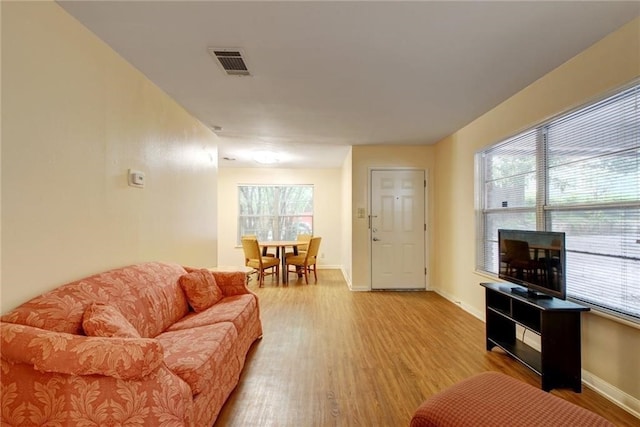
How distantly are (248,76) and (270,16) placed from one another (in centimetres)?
80

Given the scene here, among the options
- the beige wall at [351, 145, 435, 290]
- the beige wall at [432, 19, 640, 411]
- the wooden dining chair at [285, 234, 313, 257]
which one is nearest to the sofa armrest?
the beige wall at [432, 19, 640, 411]

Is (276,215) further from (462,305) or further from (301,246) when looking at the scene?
(462,305)

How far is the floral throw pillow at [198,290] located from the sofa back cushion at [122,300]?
0.05 metres

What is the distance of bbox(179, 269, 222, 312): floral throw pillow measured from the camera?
255 cm

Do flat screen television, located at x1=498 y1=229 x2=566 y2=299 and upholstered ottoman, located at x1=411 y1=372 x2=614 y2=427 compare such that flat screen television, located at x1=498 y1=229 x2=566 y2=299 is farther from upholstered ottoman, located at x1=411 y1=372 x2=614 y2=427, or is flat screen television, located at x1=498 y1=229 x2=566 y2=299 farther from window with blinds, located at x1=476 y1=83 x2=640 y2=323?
upholstered ottoman, located at x1=411 y1=372 x2=614 y2=427

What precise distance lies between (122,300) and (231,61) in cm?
186

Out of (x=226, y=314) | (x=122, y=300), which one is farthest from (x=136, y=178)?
(x=226, y=314)

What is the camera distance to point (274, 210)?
7.04m

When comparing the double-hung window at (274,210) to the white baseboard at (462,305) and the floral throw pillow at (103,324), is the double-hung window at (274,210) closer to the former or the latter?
the white baseboard at (462,305)

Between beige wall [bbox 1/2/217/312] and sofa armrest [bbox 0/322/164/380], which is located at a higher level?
beige wall [bbox 1/2/217/312]

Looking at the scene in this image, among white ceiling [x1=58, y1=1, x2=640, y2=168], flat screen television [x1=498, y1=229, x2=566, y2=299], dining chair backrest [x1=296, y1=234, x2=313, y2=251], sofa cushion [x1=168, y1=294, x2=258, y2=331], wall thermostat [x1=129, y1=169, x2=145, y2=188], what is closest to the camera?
white ceiling [x1=58, y1=1, x2=640, y2=168]

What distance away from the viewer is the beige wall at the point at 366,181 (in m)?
4.98

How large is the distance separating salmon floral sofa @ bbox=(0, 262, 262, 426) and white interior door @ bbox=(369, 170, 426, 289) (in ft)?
10.7

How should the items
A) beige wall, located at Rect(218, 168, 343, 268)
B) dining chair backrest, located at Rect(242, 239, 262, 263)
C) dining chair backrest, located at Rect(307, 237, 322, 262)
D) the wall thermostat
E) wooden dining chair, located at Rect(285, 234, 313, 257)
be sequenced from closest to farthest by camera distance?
the wall thermostat < dining chair backrest, located at Rect(242, 239, 262, 263) < dining chair backrest, located at Rect(307, 237, 322, 262) < wooden dining chair, located at Rect(285, 234, 313, 257) < beige wall, located at Rect(218, 168, 343, 268)
